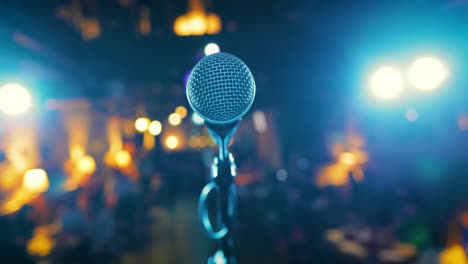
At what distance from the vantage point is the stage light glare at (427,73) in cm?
484

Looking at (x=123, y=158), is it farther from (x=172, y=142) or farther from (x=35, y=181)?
(x=35, y=181)

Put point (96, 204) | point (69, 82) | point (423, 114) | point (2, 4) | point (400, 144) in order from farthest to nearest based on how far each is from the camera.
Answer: point (400, 144) → point (423, 114) → point (96, 204) → point (69, 82) → point (2, 4)

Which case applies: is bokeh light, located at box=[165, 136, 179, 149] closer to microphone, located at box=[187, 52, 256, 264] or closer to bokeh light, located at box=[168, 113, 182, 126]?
bokeh light, located at box=[168, 113, 182, 126]

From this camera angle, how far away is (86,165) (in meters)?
11.1

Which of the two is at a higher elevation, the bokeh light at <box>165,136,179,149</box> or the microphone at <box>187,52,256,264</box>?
the microphone at <box>187,52,256,264</box>

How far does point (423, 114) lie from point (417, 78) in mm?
3025

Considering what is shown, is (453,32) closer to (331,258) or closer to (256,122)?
(331,258)

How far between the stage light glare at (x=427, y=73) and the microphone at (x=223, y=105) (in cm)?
496

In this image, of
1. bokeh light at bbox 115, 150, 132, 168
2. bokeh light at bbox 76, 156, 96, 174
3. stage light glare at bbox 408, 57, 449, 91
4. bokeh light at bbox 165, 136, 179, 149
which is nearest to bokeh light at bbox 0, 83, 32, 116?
bokeh light at bbox 76, 156, 96, 174

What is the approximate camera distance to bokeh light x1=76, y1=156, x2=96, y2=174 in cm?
1097

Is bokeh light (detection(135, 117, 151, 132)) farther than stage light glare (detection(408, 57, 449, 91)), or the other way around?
bokeh light (detection(135, 117, 151, 132))

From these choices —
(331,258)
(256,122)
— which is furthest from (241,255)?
(256,122)

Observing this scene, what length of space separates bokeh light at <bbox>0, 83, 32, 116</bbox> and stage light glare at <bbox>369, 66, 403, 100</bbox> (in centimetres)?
636

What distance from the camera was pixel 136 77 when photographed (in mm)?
5883
